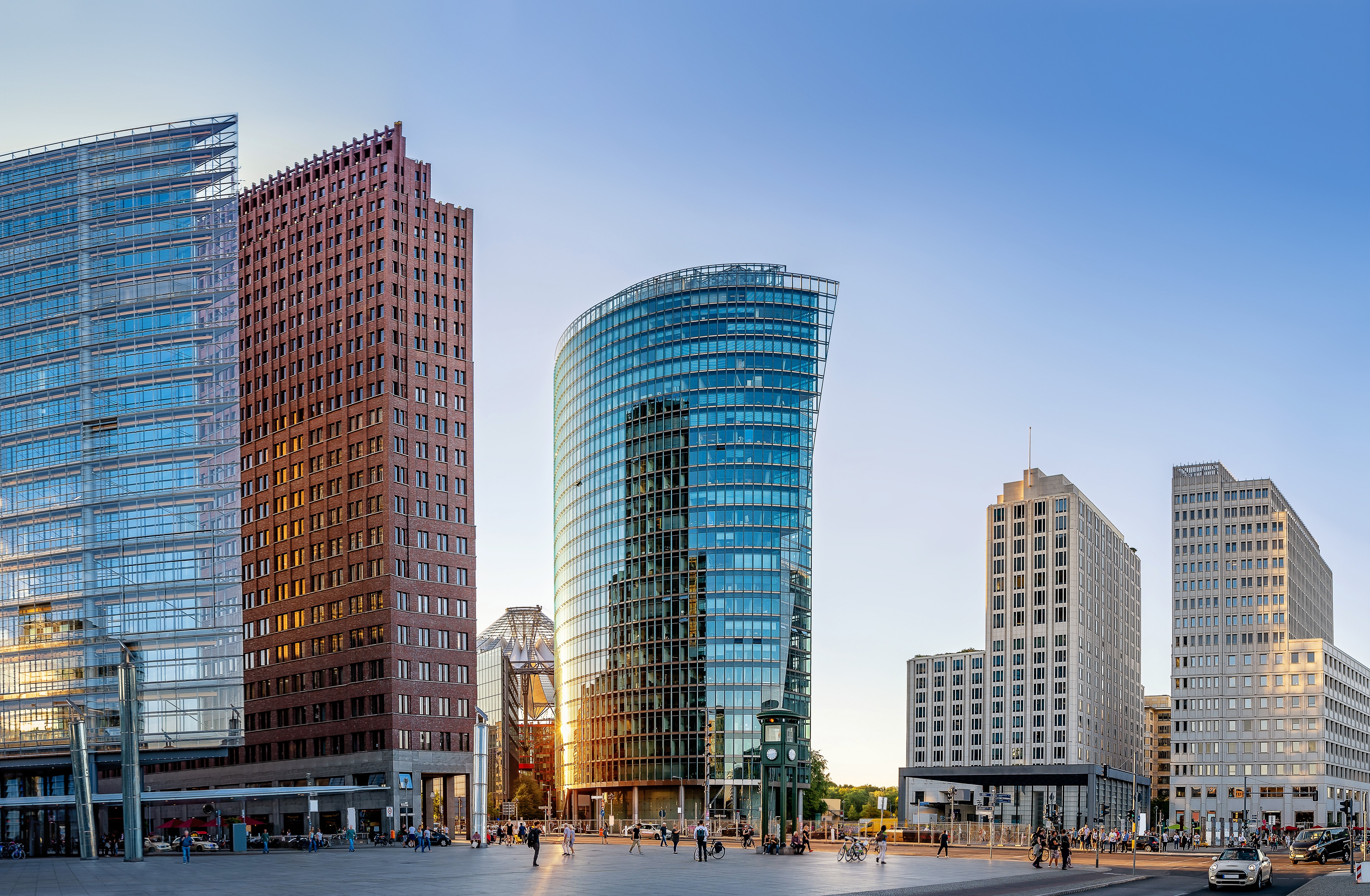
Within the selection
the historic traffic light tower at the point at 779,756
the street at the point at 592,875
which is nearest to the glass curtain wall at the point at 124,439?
the street at the point at 592,875

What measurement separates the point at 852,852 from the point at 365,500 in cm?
8151

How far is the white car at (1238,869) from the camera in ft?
176

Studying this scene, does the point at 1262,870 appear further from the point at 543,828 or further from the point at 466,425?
the point at 543,828

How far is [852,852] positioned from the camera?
2822 inches

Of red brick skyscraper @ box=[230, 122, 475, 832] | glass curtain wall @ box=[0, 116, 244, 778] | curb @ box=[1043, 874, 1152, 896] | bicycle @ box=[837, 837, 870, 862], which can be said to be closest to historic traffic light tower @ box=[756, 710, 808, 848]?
bicycle @ box=[837, 837, 870, 862]

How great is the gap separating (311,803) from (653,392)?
4087 inches

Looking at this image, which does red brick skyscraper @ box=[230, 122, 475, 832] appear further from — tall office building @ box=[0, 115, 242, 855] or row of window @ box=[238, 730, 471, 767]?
tall office building @ box=[0, 115, 242, 855]

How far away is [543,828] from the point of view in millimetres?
174500

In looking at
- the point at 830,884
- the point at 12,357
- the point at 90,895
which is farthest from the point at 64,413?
the point at 830,884

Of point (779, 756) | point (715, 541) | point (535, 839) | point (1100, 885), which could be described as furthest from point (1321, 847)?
point (715, 541)

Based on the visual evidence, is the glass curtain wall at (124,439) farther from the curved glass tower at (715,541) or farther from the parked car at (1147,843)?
the curved glass tower at (715,541)

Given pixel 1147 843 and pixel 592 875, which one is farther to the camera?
pixel 1147 843

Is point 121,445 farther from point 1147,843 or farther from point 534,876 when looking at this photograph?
point 1147,843

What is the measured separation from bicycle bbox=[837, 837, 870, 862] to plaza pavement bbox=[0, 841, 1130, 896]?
0.58 meters
